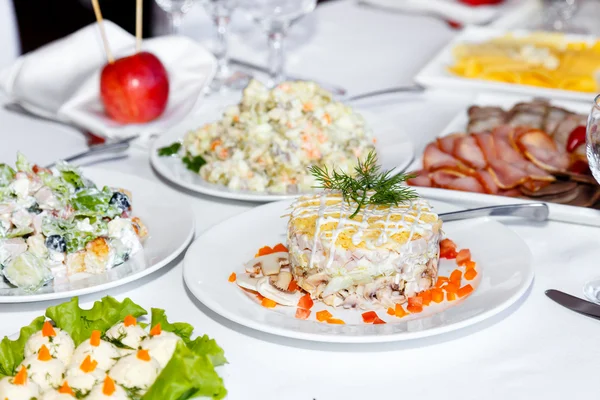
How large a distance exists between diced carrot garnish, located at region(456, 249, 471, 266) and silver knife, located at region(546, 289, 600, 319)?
187 mm

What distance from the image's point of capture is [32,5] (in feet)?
25.6

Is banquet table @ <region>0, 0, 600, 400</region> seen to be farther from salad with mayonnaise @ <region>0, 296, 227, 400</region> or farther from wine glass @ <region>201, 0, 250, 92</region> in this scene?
wine glass @ <region>201, 0, 250, 92</region>

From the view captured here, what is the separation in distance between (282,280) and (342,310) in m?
0.16

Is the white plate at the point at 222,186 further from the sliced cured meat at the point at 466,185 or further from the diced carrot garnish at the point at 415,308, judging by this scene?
the diced carrot garnish at the point at 415,308

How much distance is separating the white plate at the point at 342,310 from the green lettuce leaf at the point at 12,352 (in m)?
0.35

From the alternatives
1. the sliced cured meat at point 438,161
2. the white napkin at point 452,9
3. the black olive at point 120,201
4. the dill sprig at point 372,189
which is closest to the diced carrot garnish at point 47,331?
the black olive at point 120,201

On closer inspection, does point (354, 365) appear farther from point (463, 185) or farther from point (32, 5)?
point (32, 5)

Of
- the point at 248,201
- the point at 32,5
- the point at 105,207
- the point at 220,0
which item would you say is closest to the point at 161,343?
the point at 105,207

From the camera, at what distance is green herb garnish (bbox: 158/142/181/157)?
2473mm

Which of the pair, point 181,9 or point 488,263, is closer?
point 488,263

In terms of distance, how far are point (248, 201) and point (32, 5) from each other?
6317 millimetres

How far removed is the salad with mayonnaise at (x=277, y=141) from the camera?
2252 mm

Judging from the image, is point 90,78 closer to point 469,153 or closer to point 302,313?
point 469,153

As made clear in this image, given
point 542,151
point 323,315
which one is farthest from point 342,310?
point 542,151
